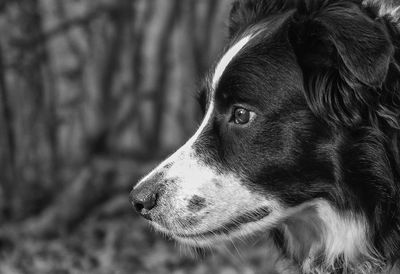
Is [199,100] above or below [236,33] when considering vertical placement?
below

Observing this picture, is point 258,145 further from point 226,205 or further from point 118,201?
point 118,201

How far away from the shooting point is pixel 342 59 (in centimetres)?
310

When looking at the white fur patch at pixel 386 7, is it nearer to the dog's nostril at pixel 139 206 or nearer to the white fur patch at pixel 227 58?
the white fur patch at pixel 227 58

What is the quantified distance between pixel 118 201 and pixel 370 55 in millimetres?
4097

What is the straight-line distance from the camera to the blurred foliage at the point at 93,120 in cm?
605

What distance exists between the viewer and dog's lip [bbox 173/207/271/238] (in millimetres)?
3512

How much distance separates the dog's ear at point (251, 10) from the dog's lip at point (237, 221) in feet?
3.43

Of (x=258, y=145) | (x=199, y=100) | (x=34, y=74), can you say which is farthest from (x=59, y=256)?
(x=258, y=145)

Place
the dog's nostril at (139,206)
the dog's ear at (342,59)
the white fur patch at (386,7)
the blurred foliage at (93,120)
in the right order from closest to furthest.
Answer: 1. the dog's ear at (342,59)
2. the white fur patch at (386,7)
3. the dog's nostril at (139,206)
4. the blurred foliage at (93,120)

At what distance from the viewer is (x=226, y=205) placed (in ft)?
11.5

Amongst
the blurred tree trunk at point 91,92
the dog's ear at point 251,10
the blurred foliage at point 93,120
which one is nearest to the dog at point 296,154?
the dog's ear at point 251,10

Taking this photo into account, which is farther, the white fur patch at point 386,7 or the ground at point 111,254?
the ground at point 111,254

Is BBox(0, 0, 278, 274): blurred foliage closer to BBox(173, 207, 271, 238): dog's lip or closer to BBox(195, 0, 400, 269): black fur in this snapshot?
BBox(173, 207, 271, 238): dog's lip

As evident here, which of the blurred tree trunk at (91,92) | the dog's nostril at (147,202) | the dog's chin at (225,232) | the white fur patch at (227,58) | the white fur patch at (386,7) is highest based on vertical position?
the white fur patch at (386,7)
